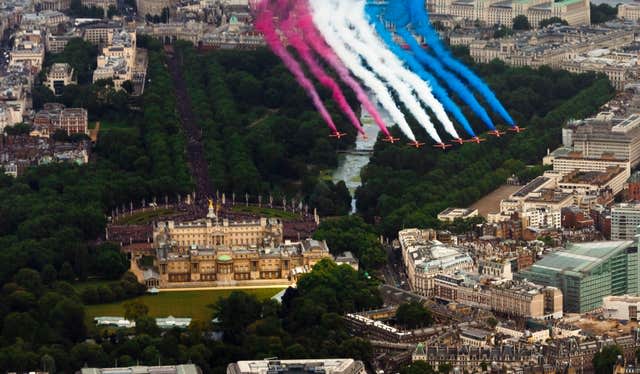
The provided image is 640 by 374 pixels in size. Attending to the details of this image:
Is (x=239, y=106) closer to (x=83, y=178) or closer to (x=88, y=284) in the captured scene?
(x=83, y=178)

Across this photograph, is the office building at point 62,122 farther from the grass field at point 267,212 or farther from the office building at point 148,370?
the office building at point 148,370

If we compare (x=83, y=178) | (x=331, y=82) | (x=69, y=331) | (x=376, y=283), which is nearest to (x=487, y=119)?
(x=331, y=82)

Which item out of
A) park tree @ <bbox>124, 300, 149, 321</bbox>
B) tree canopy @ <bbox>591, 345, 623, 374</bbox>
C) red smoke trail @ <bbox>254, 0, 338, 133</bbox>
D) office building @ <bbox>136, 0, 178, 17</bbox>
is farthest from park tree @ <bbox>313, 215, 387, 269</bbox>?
office building @ <bbox>136, 0, 178, 17</bbox>

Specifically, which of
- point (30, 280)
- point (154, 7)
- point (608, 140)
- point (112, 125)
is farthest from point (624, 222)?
point (154, 7)

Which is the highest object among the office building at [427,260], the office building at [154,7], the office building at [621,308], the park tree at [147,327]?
the office building at [154,7]

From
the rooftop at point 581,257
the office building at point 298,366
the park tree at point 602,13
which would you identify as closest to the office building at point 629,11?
the park tree at point 602,13

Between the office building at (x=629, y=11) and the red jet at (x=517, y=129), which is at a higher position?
the office building at (x=629, y=11)

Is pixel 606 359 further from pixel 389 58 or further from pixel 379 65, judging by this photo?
pixel 389 58
